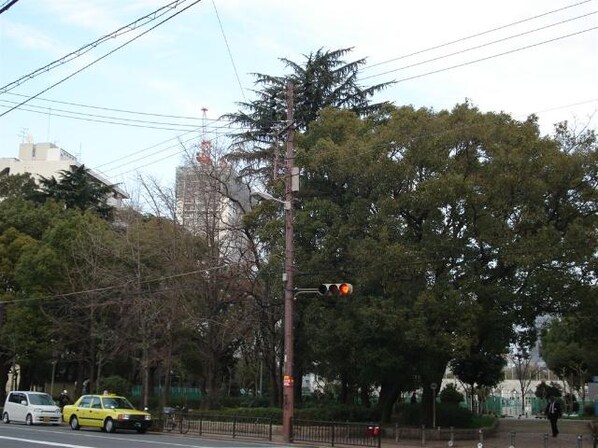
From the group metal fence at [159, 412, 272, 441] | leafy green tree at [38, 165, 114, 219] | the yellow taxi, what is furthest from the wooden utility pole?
leafy green tree at [38, 165, 114, 219]

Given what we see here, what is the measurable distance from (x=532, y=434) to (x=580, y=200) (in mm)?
11190

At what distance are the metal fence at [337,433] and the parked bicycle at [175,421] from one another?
7227 mm

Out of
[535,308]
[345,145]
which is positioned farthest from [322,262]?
[535,308]

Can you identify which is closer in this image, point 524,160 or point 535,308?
point 524,160

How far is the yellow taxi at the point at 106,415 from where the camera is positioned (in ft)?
95.9

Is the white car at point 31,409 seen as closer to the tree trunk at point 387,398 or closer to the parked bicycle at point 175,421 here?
the parked bicycle at point 175,421

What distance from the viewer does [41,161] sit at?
97188 millimetres

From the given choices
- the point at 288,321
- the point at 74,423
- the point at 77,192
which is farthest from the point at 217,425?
the point at 77,192

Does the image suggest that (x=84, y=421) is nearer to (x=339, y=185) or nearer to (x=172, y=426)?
(x=172, y=426)

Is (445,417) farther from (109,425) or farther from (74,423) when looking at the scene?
(74,423)

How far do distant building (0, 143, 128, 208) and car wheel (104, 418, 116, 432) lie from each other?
66.6 metres

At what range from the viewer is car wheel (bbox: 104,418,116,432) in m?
29.2

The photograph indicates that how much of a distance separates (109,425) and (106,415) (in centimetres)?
43

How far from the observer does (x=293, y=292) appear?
86.1ft
